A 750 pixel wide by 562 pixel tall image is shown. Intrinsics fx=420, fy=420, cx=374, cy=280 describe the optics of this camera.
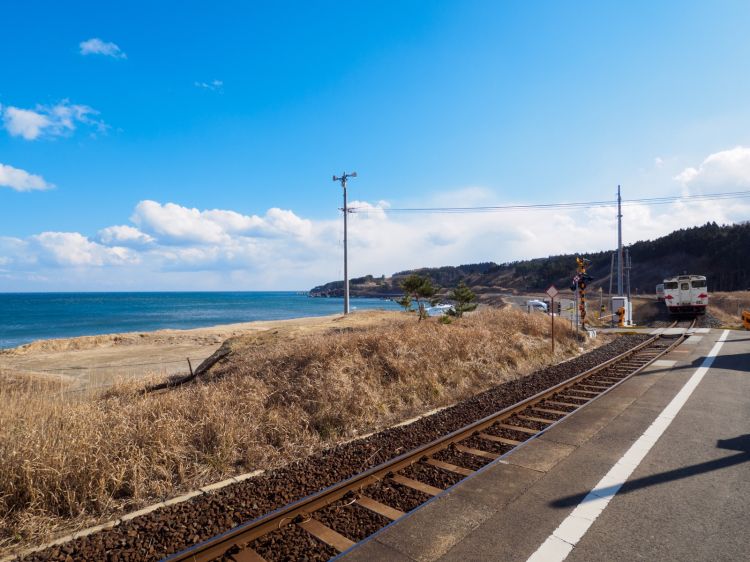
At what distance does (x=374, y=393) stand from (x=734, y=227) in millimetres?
107072

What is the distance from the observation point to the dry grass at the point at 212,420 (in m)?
4.84

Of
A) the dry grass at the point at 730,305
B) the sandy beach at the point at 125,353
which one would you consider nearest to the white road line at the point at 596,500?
the sandy beach at the point at 125,353

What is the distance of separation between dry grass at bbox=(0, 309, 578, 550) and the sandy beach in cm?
650

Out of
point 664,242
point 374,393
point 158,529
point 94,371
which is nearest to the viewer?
point 158,529

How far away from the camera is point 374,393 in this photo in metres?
8.96

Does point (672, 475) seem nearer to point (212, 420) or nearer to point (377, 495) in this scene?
point (377, 495)

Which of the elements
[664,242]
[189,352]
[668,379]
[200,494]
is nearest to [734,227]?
[664,242]

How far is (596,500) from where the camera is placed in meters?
4.68

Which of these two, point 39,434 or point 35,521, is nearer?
point 35,521

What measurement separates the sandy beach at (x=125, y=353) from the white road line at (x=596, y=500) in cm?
1267

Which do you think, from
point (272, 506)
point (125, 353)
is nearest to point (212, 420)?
point (272, 506)

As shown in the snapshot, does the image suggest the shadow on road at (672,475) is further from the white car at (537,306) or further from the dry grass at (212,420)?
the white car at (537,306)

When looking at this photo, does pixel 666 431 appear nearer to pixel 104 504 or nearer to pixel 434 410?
pixel 434 410

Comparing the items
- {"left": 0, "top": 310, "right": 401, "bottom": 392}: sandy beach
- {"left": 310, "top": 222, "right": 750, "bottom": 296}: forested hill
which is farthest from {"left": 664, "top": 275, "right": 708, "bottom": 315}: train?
{"left": 310, "top": 222, "right": 750, "bottom": 296}: forested hill
